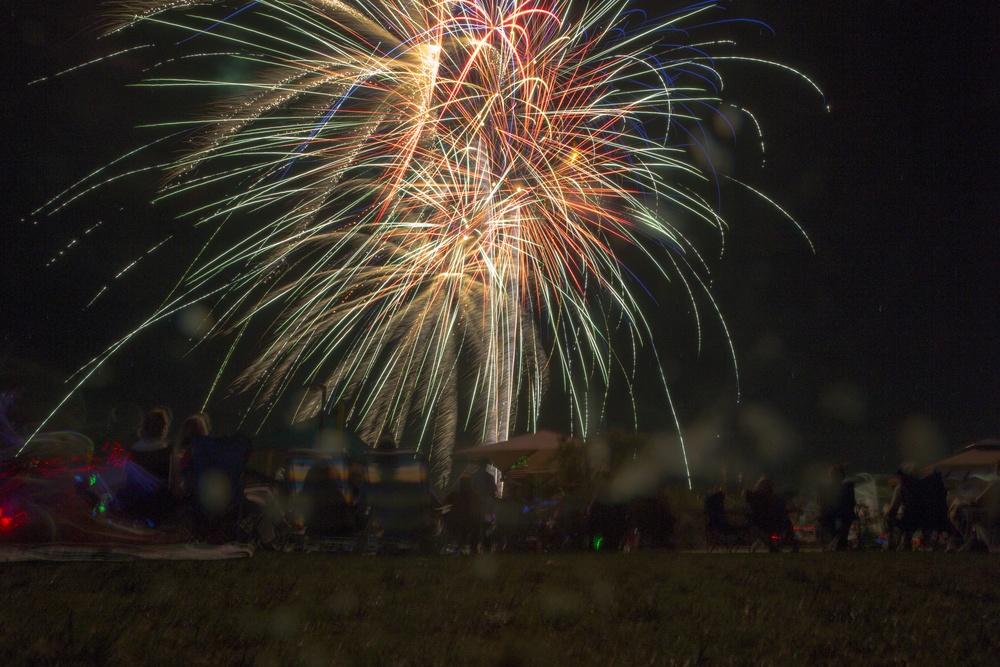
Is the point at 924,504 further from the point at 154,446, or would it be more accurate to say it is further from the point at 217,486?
the point at 154,446

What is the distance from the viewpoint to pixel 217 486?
335 inches

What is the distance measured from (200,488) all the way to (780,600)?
5612 millimetres

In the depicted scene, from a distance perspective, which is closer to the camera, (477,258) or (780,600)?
(780,600)

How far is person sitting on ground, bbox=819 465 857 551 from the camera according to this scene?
11828 mm

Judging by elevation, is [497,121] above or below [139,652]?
above

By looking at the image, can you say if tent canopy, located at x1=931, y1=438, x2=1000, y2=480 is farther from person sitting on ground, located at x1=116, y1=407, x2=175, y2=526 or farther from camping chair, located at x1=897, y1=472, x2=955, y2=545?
person sitting on ground, located at x1=116, y1=407, x2=175, y2=526

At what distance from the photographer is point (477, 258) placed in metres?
14.6

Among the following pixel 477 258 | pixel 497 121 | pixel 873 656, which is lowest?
pixel 873 656

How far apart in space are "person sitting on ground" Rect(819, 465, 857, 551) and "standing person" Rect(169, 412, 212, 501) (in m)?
8.07

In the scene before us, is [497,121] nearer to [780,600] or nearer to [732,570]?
[732,570]

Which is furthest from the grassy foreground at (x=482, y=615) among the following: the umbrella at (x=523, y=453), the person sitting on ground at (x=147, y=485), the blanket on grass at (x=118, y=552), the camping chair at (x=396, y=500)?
the umbrella at (x=523, y=453)


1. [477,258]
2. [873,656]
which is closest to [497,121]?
[477,258]

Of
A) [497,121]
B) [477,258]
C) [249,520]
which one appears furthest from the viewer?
[477,258]

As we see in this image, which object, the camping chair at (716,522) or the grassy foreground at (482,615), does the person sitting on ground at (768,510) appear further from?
the grassy foreground at (482,615)
